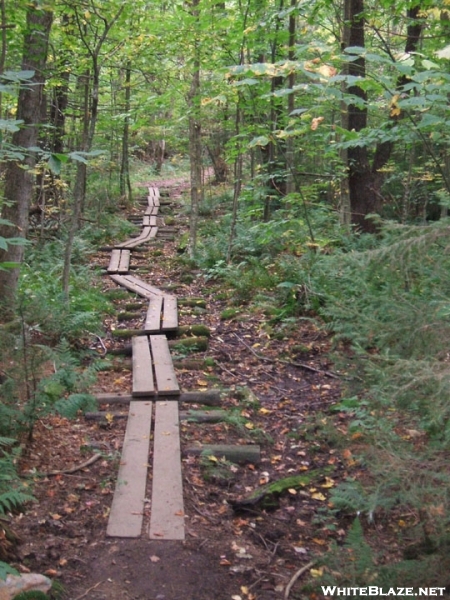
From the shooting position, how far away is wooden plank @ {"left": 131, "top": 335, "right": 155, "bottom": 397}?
619 cm

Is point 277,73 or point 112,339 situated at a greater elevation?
point 277,73

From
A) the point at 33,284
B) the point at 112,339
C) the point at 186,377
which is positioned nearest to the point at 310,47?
the point at 186,377

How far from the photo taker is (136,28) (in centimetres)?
1002

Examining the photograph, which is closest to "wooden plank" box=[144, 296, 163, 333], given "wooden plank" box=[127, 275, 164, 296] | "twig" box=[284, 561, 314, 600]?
"wooden plank" box=[127, 275, 164, 296]

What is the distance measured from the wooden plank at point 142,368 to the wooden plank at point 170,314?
45 cm

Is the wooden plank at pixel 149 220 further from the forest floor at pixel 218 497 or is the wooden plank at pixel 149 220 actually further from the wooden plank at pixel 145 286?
the forest floor at pixel 218 497

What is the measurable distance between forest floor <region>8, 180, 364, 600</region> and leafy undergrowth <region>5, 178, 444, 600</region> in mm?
11

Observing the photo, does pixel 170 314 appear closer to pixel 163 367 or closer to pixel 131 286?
pixel 163 367

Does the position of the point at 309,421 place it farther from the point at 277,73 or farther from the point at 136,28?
the point at 136,28

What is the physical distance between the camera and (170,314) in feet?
29.8

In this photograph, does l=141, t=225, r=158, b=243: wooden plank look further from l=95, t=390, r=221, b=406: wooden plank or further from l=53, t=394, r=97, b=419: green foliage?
l=53, t=394, r=97, b=419: green foliage

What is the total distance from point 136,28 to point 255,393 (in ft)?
23.3

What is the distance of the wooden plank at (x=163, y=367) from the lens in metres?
6.19

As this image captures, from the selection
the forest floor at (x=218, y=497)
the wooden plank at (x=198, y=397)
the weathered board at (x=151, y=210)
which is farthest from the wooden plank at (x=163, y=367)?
the weathered board at (x=151, y=210)
